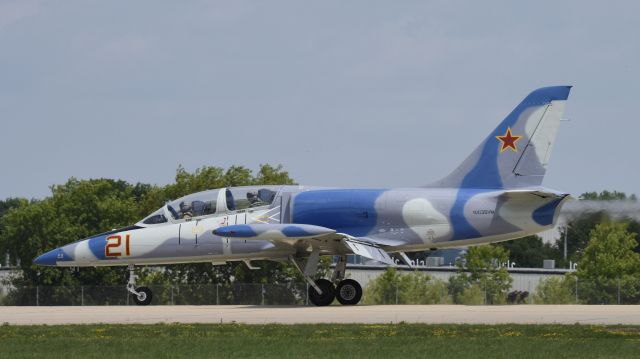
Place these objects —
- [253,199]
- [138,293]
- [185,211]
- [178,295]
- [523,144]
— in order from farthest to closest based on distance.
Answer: [178,295], [138,293], [185,211], [253,199], [523,144]

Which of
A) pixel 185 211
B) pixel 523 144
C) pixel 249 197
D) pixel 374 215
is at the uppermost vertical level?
pixel 523 144

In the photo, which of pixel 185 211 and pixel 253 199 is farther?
pixel 185 211

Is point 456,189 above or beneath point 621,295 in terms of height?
above

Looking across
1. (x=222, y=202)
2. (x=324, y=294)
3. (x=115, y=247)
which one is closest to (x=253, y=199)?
(x=222, y=202)

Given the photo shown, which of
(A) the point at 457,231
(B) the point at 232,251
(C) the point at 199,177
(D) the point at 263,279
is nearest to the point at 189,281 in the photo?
(D) the point at 263,279

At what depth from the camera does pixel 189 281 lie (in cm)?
4903

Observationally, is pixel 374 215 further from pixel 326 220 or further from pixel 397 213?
pixel 326 220

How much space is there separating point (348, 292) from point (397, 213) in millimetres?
2366

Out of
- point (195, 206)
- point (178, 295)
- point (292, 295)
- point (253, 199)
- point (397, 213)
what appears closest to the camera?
point (397, 213)

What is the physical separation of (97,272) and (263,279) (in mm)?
6760

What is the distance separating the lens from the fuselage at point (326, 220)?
3047 cm

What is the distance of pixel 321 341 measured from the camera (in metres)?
20.2

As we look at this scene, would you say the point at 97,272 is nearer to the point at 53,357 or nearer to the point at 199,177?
the point at 199,177

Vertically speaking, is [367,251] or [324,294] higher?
[367,251]
